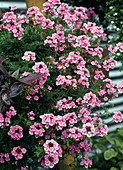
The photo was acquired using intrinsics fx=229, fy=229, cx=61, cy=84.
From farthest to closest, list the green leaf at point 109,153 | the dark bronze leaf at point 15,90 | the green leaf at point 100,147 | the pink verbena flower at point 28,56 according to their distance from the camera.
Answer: the green leaf at point 100,147
the green leaf at point 109,153
the pink verbena flower at point 28,56
the dark bronze leaf at point 15,90

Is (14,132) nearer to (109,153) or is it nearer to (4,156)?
(4,156)

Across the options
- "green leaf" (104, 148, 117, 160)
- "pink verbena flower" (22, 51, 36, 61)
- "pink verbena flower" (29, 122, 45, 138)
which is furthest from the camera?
"green leaf" (104, 148, 117, 160)

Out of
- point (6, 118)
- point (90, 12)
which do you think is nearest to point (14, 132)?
point (6, 118)

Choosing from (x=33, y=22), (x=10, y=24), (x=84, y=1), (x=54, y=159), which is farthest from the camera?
(x=84, y=1)

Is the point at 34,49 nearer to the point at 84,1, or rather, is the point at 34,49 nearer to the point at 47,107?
the point at 47,107

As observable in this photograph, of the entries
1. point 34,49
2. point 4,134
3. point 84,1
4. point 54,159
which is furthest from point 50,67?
point 84,1

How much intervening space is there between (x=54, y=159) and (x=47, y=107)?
602 millimetres

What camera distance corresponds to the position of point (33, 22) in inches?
89.0

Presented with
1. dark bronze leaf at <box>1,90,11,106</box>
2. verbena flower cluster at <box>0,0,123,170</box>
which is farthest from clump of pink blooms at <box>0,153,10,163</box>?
dark bronze leaf at <box>1,90,11,106</box>

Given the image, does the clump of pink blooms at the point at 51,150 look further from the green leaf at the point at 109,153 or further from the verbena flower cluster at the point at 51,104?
the green leaf at the point at 109,153

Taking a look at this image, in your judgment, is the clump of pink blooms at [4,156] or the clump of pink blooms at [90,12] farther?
the clump of pink blooms at [90,12]

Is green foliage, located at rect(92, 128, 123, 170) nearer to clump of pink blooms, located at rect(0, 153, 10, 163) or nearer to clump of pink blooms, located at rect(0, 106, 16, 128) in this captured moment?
clump of pink blooms, located at rect(0, 153, 10, 163)

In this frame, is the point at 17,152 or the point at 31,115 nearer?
the point at 17,152

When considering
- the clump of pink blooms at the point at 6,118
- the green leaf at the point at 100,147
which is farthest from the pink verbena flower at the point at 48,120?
the green leaf at the point at 100,147
